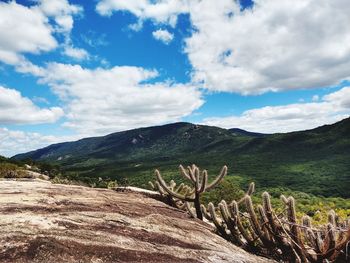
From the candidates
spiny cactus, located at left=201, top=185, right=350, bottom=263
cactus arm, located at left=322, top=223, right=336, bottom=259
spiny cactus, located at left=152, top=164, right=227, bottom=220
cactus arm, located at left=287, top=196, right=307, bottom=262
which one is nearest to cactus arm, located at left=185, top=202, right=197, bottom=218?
spiny cactus, located at left=152, top=164, right=227, bottom=220

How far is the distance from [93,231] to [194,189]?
4.98 meters

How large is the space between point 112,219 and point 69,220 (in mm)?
1012

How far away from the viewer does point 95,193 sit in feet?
37.4

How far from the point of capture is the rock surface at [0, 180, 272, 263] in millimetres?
7242

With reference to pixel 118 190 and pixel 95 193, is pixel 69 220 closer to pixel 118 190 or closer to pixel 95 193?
pixel 95 193

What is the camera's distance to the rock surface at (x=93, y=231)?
23.8ft

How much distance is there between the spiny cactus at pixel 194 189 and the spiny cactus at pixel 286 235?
33.9 inches

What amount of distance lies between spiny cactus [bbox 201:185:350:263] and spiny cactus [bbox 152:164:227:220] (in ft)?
2.82

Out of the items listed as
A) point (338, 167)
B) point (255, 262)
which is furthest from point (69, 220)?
point (338, 167)

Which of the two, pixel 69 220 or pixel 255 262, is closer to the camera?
pixel 69 220

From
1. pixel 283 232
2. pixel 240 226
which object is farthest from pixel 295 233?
pixel 240 226

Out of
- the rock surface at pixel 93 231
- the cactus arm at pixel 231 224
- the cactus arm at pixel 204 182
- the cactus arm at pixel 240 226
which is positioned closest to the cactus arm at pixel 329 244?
the rock surface at pixel 93 231

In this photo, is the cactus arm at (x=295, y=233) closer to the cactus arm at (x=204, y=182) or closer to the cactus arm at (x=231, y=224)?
the cactus arm at (x=231, y=224)

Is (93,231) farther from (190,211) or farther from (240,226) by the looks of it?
(190,211)
